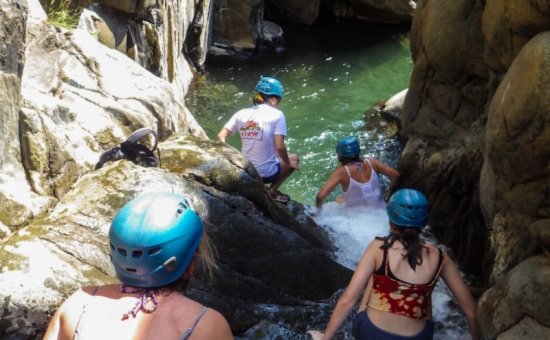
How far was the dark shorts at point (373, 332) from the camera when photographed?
4094 mm

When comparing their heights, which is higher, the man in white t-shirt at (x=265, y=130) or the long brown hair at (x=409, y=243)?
the long brown hair at (x=409, y=243)

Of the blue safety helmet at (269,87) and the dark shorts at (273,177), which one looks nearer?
the blue safety helmet at (269,87)

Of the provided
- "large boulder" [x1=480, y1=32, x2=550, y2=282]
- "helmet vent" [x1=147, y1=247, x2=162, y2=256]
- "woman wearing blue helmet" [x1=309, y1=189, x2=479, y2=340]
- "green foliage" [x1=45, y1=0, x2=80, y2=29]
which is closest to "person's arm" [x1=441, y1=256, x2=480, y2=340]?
"woman wearing blue helmet" [x1=309, y1=189, x2=479, y2=340]

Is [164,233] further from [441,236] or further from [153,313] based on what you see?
[441,236]

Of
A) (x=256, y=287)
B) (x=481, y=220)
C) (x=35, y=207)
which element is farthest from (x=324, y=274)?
(x=35, y=207)

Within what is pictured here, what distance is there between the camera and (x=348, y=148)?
7.69 metres

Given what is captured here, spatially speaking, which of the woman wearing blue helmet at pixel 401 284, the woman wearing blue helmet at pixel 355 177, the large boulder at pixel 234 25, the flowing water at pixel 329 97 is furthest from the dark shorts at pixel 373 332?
the large boulder at pixel 234 25

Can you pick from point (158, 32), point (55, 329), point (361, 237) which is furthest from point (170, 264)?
point (158, 32)

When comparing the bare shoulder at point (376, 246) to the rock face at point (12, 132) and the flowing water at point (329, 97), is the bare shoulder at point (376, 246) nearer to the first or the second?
the flowing water at point (329, 97)

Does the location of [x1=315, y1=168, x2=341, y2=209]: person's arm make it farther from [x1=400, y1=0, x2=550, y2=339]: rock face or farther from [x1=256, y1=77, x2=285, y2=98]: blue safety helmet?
[x1=256, y1=77, x2=285, y2=98]: blue safety helmet

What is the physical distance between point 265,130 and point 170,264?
5.06m

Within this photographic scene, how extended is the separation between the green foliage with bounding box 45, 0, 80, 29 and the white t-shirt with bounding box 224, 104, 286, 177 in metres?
2.44

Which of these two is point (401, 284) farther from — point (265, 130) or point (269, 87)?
point (269, 87)

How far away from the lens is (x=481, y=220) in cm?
653
